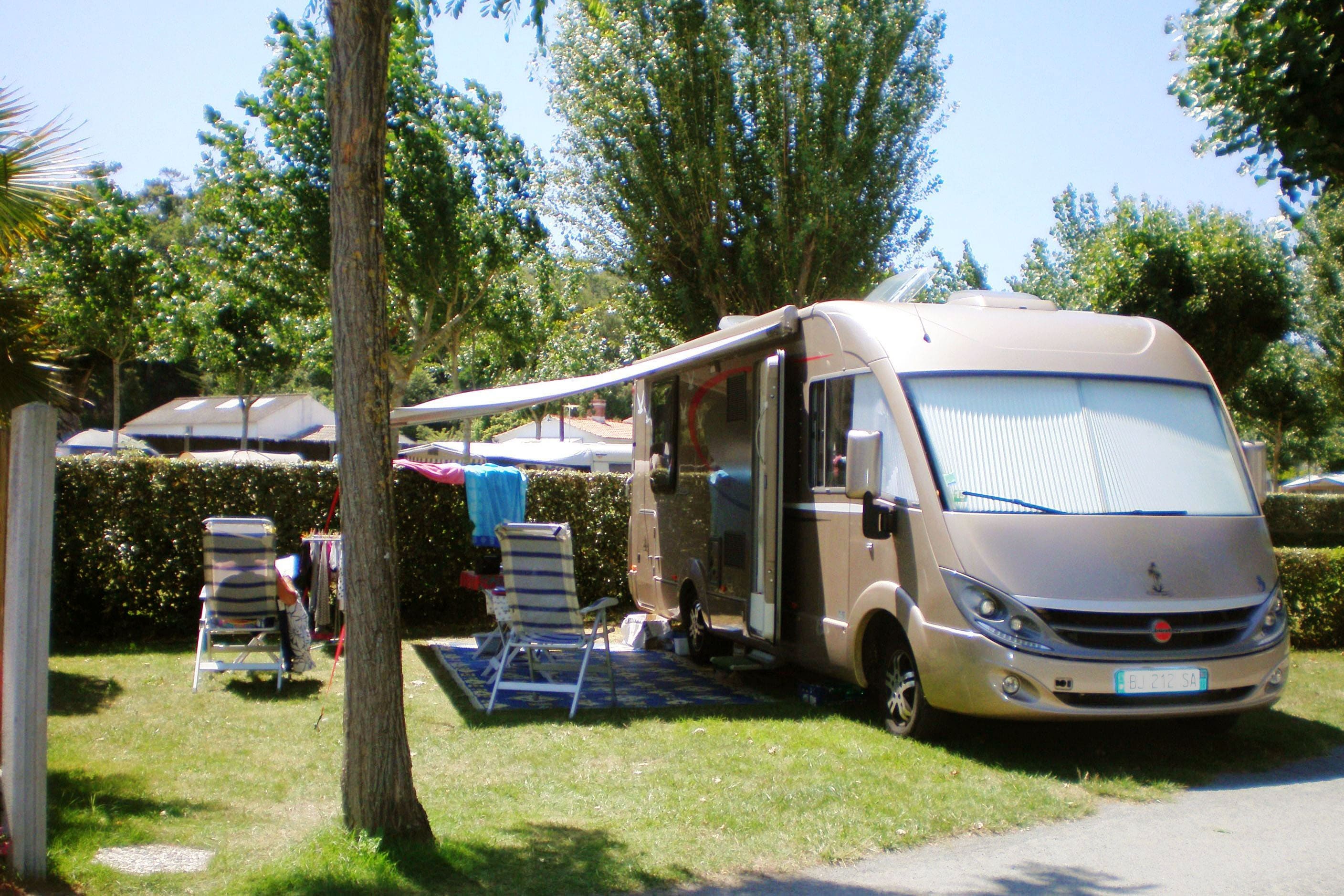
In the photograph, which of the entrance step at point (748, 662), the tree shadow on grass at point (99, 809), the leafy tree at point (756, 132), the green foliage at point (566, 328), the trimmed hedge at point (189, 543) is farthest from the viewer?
the green foliage at point (566, 328)

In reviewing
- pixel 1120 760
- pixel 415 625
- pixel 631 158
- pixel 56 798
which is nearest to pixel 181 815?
pixel 56 798

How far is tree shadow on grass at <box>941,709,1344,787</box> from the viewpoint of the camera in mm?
6070

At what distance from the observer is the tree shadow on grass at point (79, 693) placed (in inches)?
285

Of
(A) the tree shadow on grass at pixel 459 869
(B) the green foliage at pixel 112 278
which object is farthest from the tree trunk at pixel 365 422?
(B) the green foliage at pixel 112 278

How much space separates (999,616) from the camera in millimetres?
5934

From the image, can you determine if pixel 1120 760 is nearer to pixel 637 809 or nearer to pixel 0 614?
pixel 637 809

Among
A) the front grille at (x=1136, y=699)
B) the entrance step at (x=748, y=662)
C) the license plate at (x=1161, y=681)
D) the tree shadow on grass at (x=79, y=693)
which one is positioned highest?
the license plate at (x=1161, y=681)

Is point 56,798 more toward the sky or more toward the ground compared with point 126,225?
more toward the ground

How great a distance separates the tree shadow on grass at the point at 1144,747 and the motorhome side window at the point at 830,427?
5.79ft

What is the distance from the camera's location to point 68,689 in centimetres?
787

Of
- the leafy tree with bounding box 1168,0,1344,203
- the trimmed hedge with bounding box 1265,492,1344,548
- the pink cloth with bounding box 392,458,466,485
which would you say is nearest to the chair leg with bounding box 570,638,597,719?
the pink cloth with bounding box 392,458,466,485

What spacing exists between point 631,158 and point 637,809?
37.6 ft

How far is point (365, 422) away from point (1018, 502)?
3589 mm

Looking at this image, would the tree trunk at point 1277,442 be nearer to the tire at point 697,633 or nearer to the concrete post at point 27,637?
the tire at point 697,633
